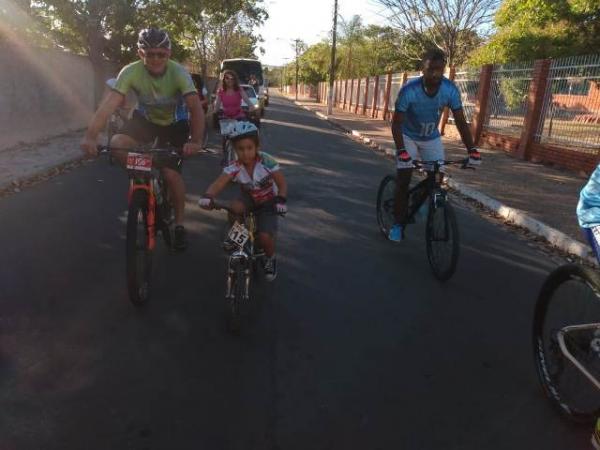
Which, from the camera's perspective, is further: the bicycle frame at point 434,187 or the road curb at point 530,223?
the road curb at point 530,223

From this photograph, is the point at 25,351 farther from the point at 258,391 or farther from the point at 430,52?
the point at 430,52

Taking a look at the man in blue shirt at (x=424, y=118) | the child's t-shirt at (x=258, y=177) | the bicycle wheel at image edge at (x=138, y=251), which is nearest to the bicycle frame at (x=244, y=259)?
the child's t-shirt at (x=258, y=177)

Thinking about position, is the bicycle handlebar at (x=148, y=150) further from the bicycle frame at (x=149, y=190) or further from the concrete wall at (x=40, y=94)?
the concrete wall at (x=40, y=94)

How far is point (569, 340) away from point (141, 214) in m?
2.97

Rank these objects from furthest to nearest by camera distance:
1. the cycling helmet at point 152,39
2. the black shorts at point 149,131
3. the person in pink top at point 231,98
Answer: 1. the person in pink top at point 231,98
2. the black shorts at point 149,131
3. the cycling helmet at point 152,39

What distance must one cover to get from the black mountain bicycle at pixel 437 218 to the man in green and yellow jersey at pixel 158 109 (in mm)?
2241

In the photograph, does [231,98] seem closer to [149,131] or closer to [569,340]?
[149,131]

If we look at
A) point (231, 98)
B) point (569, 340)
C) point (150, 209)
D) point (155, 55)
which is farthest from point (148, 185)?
point (231, 98)

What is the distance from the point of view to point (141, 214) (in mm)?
4023

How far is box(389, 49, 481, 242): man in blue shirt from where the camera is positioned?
4.95 meters

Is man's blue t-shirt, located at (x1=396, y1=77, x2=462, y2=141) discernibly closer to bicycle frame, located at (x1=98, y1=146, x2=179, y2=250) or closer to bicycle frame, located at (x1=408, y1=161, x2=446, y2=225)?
bicycle frame, located at (x1=408, y1=161, x2=446, y2=225)

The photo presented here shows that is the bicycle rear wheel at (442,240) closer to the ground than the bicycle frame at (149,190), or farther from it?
closer to the ground

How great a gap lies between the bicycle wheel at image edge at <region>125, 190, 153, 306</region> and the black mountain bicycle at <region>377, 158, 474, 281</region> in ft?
8.47

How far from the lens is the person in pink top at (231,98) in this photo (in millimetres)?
9836
